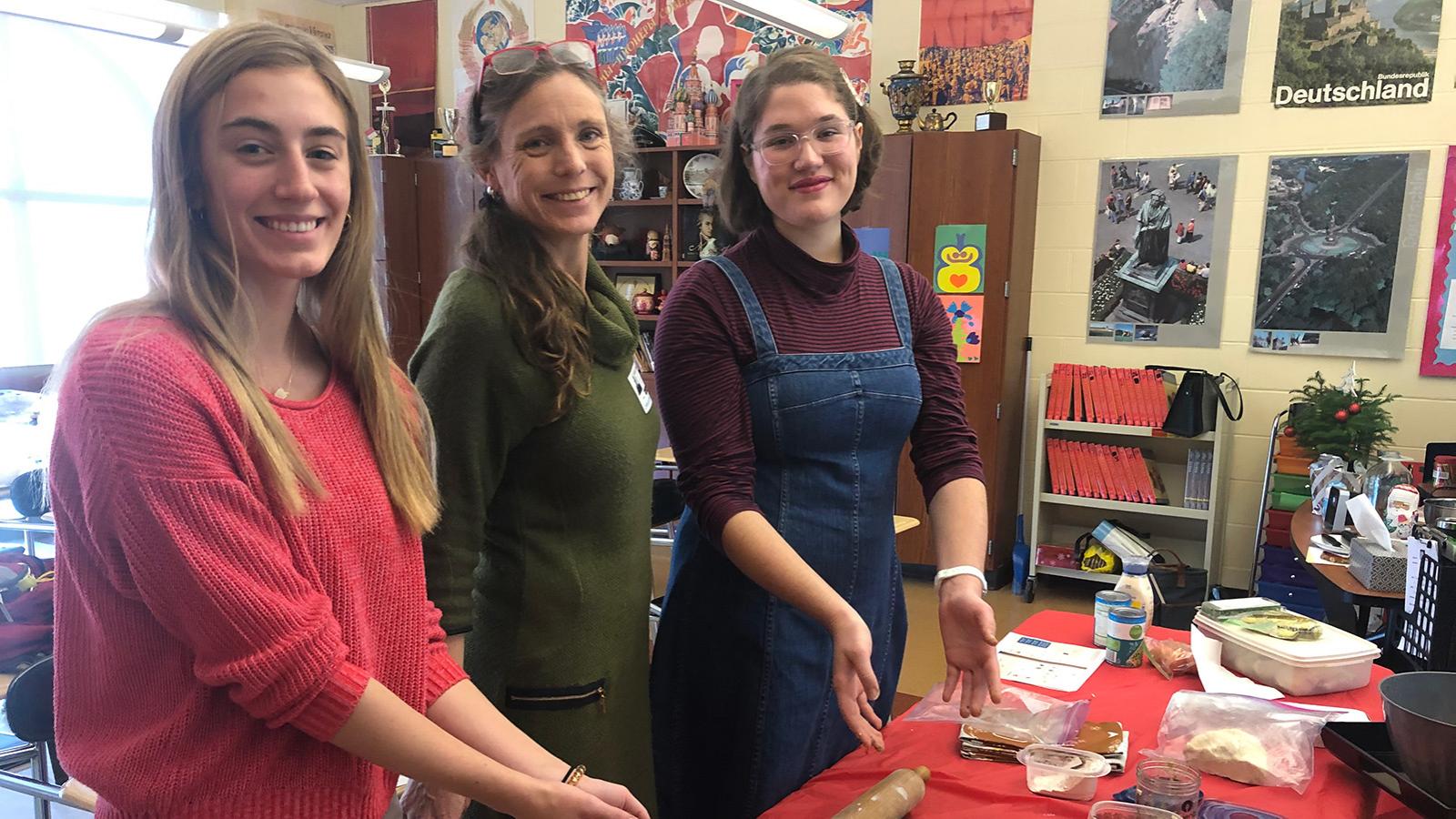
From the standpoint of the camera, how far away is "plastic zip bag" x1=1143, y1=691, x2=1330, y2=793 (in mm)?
1285

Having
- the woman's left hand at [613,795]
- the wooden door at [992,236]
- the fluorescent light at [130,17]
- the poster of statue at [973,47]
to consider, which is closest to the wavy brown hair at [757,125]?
the woman's left hand at [613,795]

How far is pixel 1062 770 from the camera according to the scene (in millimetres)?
1266

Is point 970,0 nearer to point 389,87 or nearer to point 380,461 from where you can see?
point 389,87

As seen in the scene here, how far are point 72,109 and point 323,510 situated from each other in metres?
5.52

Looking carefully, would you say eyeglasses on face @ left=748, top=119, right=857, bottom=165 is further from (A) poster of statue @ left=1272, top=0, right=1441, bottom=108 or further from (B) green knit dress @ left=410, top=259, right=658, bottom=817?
(A) poster of statue @ left=1272, top=0, right=1441, bottom=108

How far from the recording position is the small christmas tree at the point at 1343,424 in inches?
153

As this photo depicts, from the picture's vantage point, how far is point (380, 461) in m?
1.08

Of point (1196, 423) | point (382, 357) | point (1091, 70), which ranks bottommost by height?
point (1196, 423)

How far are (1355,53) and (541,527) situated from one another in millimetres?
4444

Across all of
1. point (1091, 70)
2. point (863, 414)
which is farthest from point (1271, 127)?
point (863, 414)

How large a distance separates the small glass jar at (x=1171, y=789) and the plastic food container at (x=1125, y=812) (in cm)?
4

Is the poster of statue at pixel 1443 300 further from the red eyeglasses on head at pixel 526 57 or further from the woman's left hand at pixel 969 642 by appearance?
the red eyeglasses on head at pixel 526 57

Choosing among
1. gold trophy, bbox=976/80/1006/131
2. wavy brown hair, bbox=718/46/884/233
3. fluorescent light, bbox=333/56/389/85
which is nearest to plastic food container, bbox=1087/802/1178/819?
wavy brown hair, bbox=718/46/884/233

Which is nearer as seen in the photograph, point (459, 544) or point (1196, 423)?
point (459, 544)
